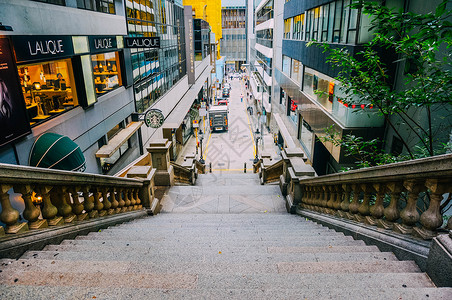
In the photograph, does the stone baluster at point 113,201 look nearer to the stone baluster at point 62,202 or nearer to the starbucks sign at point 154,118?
the stone baluster at point 62,202

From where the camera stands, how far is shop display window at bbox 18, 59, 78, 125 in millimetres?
9086

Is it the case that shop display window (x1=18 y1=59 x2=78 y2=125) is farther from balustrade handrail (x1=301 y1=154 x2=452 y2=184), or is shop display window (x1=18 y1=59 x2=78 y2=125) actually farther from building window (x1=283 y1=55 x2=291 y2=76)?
building window (x1=283 y1=55 x2=291 y2=76)

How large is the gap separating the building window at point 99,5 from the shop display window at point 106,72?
186cm

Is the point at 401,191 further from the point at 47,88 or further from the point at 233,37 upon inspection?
the point at 233,37

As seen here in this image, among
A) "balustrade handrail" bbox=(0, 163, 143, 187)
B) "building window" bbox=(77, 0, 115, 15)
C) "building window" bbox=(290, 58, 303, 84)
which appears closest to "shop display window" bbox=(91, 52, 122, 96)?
"building window" bbox=(77, 0, 115, 15)

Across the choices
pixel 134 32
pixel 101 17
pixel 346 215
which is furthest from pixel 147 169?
pixel 134 32

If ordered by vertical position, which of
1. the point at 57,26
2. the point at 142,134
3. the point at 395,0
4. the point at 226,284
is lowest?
the point at 142,134

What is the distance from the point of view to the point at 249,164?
2677 centimetres

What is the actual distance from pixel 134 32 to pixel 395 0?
12992mm

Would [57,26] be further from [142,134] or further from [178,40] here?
[178,40]

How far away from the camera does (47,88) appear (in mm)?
9898

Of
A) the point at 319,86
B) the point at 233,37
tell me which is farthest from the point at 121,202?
the point at 233,37

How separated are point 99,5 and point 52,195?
437 inches

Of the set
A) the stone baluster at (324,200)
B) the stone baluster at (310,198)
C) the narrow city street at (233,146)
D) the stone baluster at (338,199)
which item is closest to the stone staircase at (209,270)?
the stone baluster at (338,199)
